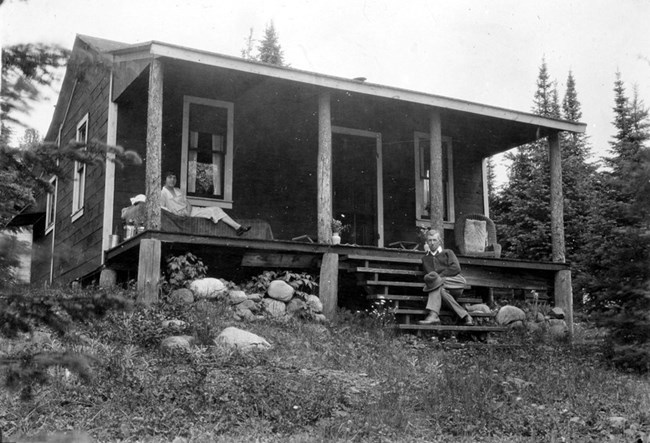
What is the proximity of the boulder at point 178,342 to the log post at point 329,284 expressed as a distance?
11.1 feet

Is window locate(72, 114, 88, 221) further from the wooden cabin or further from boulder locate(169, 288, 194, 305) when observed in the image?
boulder locate(169, 288, 194, 305)

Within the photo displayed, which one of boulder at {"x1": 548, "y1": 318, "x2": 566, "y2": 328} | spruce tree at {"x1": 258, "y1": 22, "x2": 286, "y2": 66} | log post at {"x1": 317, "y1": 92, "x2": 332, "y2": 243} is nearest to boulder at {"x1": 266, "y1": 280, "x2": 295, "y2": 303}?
log post at {"x1": 317, "y1": 92, "x2": 332, "y2": 243}

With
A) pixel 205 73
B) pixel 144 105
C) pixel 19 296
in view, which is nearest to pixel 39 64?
pixel 19 296

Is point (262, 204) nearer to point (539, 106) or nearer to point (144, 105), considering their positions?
point (144, 105)

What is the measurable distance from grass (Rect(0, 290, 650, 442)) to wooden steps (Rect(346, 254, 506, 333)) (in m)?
2.38

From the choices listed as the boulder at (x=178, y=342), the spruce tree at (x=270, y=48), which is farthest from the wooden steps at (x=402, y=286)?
the spruce tree at (x=270, y=48)

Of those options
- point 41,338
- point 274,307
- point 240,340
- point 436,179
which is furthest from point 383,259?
point 41,338

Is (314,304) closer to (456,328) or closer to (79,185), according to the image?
(456,328)

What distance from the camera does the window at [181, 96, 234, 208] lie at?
48.4ft

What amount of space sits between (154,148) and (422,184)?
7605 millimetres

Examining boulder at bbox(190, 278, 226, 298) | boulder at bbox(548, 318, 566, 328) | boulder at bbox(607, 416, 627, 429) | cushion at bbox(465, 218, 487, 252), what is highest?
cushion at bbox(465, 218, 487, 252)

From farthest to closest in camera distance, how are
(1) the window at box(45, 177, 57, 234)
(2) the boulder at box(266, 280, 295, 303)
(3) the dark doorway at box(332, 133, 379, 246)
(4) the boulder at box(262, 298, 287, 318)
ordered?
1. (1) the window at box(45, 177, 57, 234)
2. (3) the dark doorway at box(332, 133, 379, 246)
3. (2) the boulder at box(266, 280, 295, 303)
4. (4) the boulder at box(262, 298, 287, 318)

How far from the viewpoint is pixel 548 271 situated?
15.2 m

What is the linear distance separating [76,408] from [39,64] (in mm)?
4160
